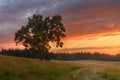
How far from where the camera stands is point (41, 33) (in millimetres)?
62438

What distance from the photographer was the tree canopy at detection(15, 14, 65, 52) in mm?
61094

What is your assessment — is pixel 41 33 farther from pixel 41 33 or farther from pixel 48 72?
pixel 48 72

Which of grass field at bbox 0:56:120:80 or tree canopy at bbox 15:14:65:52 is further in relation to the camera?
tree canopy at bbox 15:14:65:52

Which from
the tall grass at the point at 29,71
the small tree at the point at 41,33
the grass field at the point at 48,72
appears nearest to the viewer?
the grass field at the point at 48,72

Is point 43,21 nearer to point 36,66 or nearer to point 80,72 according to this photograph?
point 36,66

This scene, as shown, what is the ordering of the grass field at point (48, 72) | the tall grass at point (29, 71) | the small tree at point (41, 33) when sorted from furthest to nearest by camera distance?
the small tree at point (41, 33)
the tall grass at point (29, 71)
the grass field at point (48, 72)

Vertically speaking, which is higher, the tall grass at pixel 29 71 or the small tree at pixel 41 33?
the small tree at pixel 41 33

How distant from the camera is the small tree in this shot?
200ft

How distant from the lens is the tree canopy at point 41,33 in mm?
61094

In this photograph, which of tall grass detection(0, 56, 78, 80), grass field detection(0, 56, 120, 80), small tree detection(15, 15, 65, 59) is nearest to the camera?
grass field detection(0, 56, 120, 80)

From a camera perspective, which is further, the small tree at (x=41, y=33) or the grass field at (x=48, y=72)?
the small tree at (x=41, y=33)

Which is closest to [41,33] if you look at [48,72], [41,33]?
[41,33]

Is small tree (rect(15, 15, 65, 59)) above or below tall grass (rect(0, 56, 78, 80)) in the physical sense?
above

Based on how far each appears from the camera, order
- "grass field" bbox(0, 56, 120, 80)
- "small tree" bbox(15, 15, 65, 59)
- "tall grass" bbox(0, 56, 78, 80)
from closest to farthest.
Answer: "grass field" bbox(0, 56, 120, 80), "tall grass" bbox(0, 56, 78, 80), "small tree" bbox(15, 15, 65, 59)
